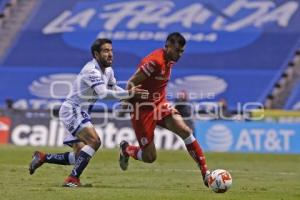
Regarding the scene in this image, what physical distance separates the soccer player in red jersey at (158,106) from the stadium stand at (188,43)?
2556cm

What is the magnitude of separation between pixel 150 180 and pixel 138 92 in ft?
8.41

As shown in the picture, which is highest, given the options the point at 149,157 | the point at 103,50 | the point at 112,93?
the point at 103,50

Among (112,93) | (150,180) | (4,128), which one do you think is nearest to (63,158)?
(112,93)

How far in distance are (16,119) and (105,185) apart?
16.7 metres

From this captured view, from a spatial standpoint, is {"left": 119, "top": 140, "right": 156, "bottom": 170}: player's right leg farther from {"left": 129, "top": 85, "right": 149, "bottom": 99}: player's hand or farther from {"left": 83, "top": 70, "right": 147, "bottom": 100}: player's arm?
{"left": 83, "top": 70, "right": 147, "bottom": 100}: player's arm

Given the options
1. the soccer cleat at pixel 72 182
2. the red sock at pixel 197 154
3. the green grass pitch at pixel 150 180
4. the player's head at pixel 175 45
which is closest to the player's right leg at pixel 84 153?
the soccer cleat at pixel 72 182

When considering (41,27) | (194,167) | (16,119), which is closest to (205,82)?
(41,27)

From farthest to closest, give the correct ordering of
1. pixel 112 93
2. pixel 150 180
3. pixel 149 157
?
pixel 150 180 < pixel 149 157 < pixel 112 93

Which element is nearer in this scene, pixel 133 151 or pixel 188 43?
pixel 133 151

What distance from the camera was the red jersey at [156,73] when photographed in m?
12.1

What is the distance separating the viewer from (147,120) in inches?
504

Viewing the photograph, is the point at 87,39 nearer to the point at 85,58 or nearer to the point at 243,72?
the point at 85,58

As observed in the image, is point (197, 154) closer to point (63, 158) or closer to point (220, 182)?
point (220, 182)

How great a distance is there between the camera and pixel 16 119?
94.5ft
